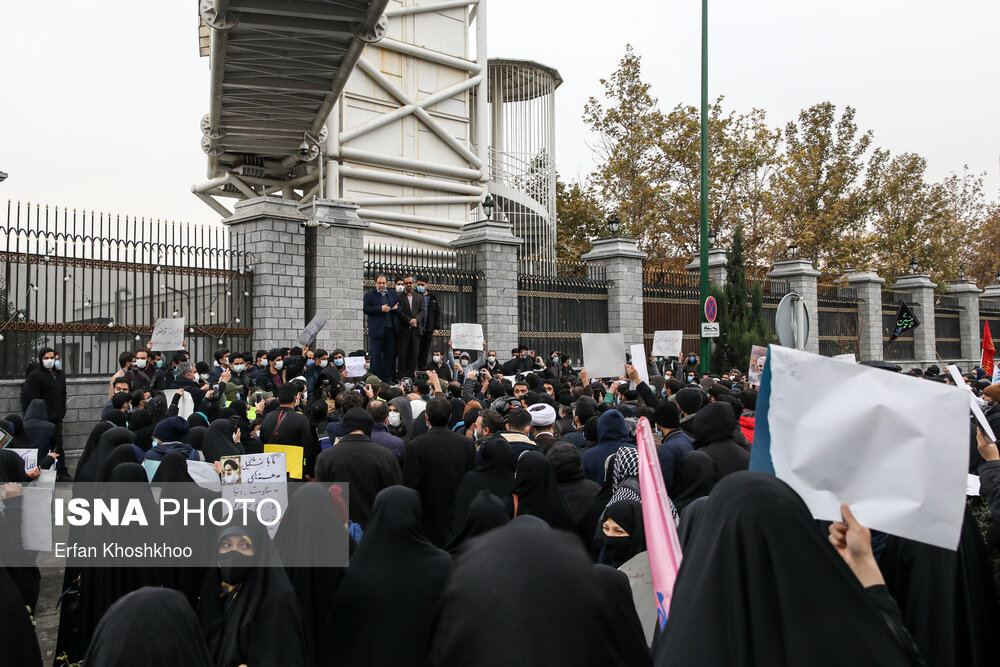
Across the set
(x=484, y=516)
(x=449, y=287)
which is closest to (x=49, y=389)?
(x=449, y=287)

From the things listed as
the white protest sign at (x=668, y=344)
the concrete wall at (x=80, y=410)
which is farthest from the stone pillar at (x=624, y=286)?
the concrete wall at (x=80, y=410)

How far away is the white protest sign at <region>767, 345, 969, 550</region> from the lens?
2.53m

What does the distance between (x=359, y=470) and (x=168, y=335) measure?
7492 millimetres

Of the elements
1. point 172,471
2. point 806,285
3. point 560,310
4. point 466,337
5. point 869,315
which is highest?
point 806,285

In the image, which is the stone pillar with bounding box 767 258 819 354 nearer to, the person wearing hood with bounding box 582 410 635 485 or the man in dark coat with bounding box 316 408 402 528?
the person wearing hood with bounding box 582 410 635 485

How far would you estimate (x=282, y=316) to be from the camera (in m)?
15.5

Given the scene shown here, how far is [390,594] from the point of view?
12.0 feet

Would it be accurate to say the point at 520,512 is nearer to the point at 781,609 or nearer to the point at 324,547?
the point at 324,547

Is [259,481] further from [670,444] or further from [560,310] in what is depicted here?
[560,310]

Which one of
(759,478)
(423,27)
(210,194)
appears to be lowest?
(759,478)

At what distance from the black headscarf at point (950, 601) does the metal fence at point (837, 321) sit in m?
24.5

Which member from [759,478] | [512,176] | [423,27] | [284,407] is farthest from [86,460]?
[512,176]

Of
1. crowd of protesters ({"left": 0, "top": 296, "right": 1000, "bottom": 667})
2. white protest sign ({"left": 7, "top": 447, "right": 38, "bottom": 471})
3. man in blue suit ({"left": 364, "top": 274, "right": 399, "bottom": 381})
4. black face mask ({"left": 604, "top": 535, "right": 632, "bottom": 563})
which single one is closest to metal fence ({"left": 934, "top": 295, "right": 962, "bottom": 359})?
man in blue suit ({"left": 364, "top": 274, "right": 399, "bottom": 381})

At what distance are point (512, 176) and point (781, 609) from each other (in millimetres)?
34105
